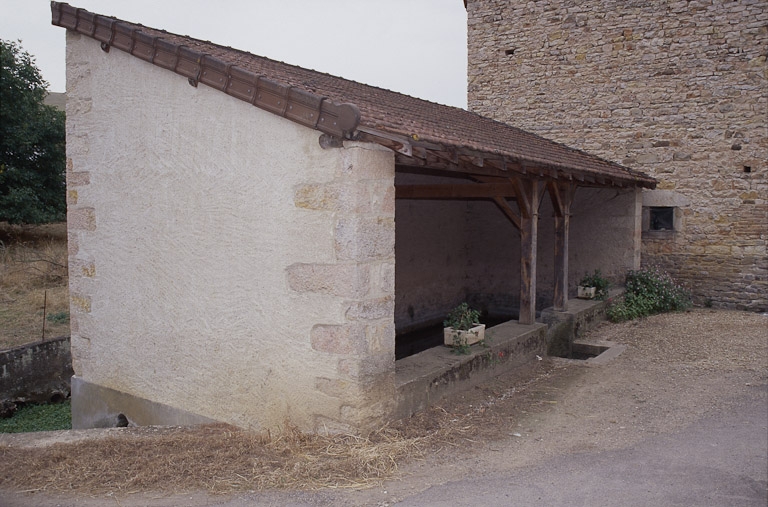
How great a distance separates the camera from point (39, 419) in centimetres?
692

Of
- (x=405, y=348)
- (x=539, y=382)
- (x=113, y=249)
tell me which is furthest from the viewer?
(x=405, y=348)

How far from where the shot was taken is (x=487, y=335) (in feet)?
20.7

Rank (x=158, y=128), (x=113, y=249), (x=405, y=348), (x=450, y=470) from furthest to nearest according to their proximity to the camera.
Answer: (x=405, y=348) < (x=113, y=249) < (x=158, y=128) < (x=450, y=470)

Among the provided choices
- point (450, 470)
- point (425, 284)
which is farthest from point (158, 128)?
point (425, 284)

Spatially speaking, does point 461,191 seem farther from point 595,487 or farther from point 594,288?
point 595,487

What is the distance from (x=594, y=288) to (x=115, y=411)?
652 cm

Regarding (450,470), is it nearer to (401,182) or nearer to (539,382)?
(539,382)

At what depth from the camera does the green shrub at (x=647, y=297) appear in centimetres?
895

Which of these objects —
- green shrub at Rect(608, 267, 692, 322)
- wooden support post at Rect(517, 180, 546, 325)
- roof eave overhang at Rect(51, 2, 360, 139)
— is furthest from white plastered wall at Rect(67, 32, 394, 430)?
green shrub at Rect(608, 267, 692, 322)

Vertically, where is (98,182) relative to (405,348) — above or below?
above

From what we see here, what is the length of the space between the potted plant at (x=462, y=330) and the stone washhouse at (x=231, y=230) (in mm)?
607

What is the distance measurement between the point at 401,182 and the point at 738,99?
5.39 metres

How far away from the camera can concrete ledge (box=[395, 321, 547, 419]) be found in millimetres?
4672

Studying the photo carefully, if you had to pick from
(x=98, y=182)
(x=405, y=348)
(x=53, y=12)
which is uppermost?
(x=53, y=12)
